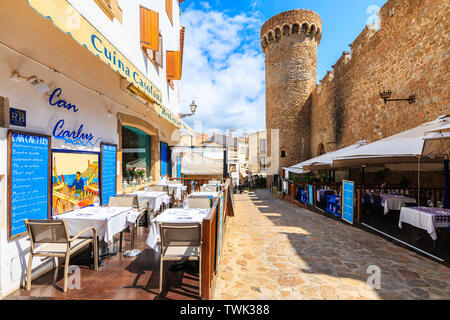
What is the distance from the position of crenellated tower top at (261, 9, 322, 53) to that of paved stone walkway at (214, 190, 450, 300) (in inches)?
792

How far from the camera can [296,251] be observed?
14.9 ft

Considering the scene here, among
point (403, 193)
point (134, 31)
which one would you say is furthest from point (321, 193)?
point (134, 31)

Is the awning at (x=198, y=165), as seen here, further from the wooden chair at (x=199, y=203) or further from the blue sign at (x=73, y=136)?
the blue sign at (x=73, y=136)

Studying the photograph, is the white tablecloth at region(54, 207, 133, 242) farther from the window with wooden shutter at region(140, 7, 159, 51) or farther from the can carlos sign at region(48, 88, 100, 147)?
the window with wooden shutter at region(140, 7, 159, 51)

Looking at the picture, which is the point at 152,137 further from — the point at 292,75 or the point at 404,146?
the point at 292,75

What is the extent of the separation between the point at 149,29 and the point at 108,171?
460cm

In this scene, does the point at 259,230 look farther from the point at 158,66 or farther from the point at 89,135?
the point at 158,66

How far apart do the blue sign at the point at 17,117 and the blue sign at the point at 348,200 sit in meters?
7.69

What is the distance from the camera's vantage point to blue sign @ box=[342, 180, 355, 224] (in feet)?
22.0

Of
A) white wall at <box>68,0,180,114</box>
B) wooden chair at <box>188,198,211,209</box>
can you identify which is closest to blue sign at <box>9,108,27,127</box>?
white wall at <box>68,0,180,114</box>

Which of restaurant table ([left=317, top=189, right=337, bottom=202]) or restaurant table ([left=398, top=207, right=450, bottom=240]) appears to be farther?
restaurant table ([left=317, top=189, right=337, bottom=202])

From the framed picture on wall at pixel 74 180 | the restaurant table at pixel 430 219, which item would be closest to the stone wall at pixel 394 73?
the restaurant table at pixel 430 219

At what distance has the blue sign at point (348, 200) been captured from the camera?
264 inches
